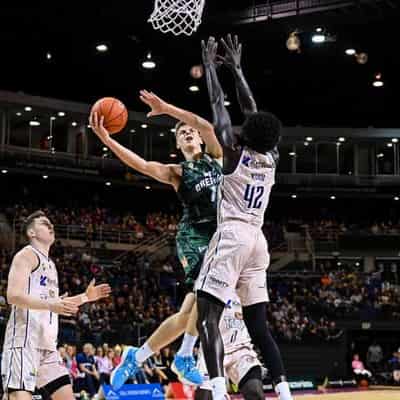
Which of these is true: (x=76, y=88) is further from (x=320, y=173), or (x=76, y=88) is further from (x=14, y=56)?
(x=320, y=173)

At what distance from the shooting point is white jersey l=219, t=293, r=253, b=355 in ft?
17.6

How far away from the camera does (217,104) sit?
508cm

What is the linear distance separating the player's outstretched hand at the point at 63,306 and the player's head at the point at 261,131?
5.80 feet

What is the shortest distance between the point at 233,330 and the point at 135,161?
1436 millimetres

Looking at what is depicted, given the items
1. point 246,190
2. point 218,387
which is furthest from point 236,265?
point 218,387

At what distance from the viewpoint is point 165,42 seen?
20.4m

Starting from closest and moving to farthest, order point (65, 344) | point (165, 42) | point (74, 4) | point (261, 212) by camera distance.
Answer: point (261, 212)
point (65, 344)
point (74, 4)
point (165, 42)

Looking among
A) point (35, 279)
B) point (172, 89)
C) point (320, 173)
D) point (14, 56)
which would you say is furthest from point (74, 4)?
point (320, 173)

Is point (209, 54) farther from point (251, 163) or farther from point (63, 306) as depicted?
point (63, 306)

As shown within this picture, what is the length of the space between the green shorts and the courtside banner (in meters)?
7.97

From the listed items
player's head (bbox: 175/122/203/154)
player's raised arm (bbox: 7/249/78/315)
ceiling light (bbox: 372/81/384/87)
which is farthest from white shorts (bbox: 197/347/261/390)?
ceiling light (bbox: 372/81/384/87)

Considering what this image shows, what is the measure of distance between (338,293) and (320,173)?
7.22 meters

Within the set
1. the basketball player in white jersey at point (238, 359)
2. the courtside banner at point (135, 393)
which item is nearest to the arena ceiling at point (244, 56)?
the courtside banner at point (135, 393)

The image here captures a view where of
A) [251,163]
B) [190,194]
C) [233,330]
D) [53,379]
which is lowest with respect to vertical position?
[53,379]
